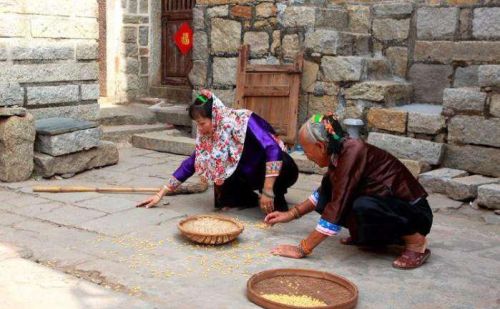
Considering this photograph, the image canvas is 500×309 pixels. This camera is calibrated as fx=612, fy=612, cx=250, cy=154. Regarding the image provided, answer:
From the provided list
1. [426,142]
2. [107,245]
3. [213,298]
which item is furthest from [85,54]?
[213,298]

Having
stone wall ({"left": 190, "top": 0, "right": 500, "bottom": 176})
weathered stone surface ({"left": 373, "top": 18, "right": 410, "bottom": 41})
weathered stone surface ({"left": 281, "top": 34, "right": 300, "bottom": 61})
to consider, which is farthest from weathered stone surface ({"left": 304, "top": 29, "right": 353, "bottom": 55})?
weathered stone surface ({"left": 373, "top": 18, "right": 410, "bottom": 41})

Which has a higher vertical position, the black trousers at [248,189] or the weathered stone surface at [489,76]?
the weathered stone surface at [489,76]

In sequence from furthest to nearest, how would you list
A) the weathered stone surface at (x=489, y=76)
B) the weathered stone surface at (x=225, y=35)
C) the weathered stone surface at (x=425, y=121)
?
the weathered stone surface at (x=225, y=35)
the weathered stone surface at (x=425, y=121)
the weathered stone surface at (x=489, y=76)

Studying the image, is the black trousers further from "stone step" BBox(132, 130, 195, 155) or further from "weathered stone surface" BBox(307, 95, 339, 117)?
"stone step" BBox(132, 130, 195, 155)

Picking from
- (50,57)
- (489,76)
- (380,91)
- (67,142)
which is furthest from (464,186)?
(50,57)

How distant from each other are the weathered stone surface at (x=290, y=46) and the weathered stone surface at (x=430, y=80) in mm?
1254

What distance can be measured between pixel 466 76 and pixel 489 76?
0.93m

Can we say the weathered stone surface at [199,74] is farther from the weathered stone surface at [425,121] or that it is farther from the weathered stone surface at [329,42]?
the weathered stone surface at [425,121]

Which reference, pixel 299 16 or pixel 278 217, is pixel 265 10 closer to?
pixel 299 16

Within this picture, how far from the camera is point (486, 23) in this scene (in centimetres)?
588

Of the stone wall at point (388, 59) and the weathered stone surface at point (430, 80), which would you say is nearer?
the stone wall at point (388, 59)

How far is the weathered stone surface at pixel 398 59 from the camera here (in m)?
6.56

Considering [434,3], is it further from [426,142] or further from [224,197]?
[224,197]

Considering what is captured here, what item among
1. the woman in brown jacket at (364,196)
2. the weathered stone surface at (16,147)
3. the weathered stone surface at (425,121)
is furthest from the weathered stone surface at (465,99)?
the weathered stone surface at (16,147)
